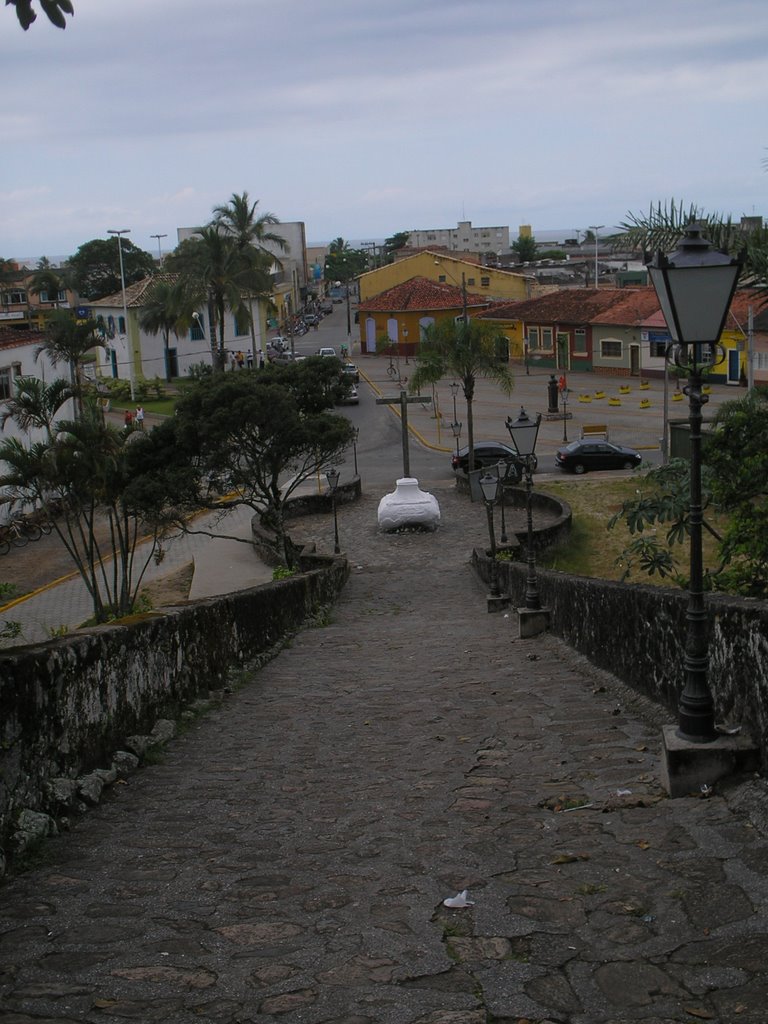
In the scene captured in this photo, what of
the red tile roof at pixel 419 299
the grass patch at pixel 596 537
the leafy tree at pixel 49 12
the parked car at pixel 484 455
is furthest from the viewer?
the red tile roof at pixel 419 299

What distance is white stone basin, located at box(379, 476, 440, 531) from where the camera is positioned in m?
28.4

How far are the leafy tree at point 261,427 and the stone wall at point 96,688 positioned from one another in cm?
1103

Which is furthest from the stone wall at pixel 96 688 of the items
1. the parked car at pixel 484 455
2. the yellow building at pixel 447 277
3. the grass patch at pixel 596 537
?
the yellow building at pixel 447 277

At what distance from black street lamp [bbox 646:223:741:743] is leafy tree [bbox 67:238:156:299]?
8733 centimetres

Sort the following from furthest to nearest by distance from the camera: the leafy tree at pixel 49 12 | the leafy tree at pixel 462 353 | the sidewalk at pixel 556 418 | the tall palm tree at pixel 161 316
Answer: the tall palm tree at pixel 161 316 → the sidewalk at pixel 556 418 → the leafy tree at pixel 462 353 → the leafy tree at pixel 49 12

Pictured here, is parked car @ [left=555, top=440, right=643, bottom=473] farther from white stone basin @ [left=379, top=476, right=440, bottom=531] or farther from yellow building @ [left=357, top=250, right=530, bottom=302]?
yellow building @ [left=357, top=250, right=530, bottom=302]

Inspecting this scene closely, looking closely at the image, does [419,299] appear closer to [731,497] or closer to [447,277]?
[447,277]

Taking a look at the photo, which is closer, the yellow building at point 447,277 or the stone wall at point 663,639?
the stone wall at point 663,639

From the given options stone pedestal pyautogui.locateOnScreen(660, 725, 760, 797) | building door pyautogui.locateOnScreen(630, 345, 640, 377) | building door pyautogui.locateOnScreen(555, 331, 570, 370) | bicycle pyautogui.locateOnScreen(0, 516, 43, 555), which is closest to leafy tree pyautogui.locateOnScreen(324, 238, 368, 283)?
building door pyautogui.locateOnScreen(555, 331, 570, 370)

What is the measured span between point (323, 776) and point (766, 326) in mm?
7382

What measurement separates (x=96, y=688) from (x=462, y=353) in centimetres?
2981

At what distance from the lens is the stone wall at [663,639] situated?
18.7 feet

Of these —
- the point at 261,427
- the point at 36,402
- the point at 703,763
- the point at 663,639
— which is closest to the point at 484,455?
the point at 261,427

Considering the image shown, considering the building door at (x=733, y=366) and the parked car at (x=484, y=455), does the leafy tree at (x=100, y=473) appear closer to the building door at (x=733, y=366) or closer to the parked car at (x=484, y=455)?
the parked car at (x=484, y=455)
